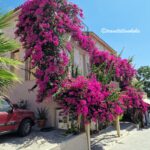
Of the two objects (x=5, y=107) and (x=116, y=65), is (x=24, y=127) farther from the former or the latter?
(x=116, y=65)

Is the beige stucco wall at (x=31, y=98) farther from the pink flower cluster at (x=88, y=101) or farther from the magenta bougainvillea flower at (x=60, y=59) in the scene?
the pink flower cluster at (x=88, y=101)

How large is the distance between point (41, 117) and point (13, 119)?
2.90 meters

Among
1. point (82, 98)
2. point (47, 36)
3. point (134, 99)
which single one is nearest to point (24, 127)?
point (82, 98)

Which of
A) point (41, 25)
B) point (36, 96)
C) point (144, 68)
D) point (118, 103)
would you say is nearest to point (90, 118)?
point (118, 103)

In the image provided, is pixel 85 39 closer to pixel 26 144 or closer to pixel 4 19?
pixel 26 144

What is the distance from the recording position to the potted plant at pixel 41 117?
11680mm

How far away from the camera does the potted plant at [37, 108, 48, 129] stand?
460 inches

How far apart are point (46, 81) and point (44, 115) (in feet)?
7.43

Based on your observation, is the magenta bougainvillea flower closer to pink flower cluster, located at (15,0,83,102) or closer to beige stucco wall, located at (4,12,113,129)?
pink flower cluster, located at (15,0,83,102)

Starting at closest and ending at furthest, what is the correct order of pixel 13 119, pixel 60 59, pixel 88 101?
pixel 13 119 < pixel 88 101 < pixel 60 59

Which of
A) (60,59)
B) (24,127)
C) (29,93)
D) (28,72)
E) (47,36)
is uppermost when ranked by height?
(47,36)

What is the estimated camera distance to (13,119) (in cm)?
918

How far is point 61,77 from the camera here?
11664mm

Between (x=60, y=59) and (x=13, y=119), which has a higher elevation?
(x=60, y=59)
